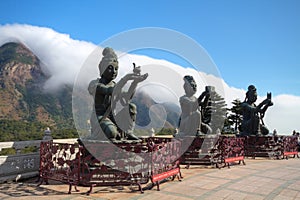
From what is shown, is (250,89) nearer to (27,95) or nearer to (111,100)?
(111,100)

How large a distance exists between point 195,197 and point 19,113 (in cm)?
2981

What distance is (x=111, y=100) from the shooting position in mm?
7480

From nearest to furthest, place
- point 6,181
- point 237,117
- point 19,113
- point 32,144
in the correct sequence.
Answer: point 6,181 → point 32,144 → point 237,117 → point 19,113

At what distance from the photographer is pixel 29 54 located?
4788 centimetres

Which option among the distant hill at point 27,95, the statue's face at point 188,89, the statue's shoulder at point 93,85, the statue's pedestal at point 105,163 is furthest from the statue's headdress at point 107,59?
the distant hill at point 27,95

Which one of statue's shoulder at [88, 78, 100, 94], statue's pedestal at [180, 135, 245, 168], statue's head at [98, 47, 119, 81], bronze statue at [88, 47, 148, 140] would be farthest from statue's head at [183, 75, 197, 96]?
statue's shoulder at [88, 78, 100, 94]

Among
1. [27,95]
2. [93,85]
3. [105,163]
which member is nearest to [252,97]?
[93,85]

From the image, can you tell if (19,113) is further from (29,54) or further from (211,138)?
(211,138)

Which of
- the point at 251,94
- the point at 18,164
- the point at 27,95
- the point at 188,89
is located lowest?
the point at 18,164

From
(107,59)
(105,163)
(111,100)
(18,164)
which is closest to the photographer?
(105,163)

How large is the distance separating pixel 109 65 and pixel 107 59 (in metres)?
0.22

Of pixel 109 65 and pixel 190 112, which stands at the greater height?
pixel 109 65

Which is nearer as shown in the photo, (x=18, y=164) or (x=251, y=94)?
(x=18, y=164)

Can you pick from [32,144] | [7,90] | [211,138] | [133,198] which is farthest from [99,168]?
[7,90]
